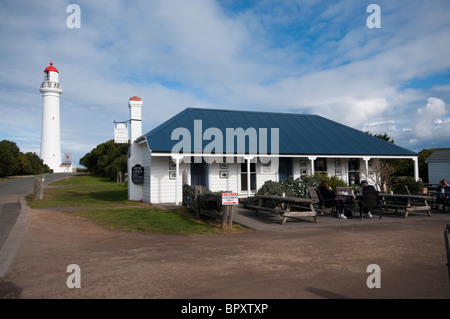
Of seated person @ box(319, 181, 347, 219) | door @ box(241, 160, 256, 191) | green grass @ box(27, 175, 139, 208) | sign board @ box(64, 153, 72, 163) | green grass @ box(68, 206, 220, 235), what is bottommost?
green grass @ box(68, 206, 220, 235)

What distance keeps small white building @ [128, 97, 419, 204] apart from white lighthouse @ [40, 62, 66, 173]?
5452 cm

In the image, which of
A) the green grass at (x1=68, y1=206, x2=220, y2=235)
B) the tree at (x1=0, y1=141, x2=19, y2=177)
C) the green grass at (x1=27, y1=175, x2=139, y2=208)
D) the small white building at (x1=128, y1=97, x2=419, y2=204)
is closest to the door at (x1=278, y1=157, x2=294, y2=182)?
the small white building at (x1=128, y1=97, x2=419, y2=204)

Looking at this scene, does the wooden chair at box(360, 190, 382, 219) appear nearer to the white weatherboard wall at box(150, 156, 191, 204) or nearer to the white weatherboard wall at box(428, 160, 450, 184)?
the white weatherboard wall at box(150, 156, 191, 204)

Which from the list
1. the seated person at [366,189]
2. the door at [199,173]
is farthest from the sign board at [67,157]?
the seated person at [366,189]

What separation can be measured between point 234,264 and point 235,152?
1023 centimetres

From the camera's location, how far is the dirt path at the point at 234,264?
4570 millimetres

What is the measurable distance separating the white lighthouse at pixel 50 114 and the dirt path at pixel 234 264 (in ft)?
204

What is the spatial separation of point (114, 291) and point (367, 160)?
16651 mm

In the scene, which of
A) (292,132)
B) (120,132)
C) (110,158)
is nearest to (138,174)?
(120,132)

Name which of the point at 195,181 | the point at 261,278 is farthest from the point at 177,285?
the point at 195,181

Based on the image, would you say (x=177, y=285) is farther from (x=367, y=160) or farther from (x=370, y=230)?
(x=367, y=160)

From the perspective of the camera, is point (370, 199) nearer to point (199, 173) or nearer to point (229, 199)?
point (229, 199)

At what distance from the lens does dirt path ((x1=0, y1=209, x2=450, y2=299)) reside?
457cm

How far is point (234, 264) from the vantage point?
592cm
